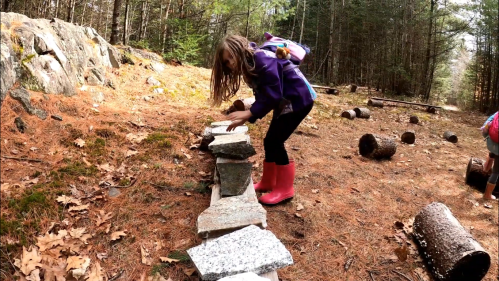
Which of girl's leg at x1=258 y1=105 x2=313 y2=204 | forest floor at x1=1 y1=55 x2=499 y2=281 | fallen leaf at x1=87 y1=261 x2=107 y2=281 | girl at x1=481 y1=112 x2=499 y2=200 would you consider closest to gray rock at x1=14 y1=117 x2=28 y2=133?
forest floor at x1=1 y1=55 x2=499 y2=281

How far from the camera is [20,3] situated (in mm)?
16031

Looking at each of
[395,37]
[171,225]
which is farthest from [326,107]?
[395,37]

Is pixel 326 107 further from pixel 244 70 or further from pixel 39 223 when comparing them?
pixel 39 223

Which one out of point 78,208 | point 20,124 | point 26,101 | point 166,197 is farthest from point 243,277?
point 26,101

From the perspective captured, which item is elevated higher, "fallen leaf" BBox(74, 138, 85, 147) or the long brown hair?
the long brown hair

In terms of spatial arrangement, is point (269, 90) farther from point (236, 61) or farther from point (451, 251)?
point (451, 251)

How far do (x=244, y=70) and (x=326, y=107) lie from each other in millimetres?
8001

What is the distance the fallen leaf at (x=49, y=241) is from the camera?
99.2 inches

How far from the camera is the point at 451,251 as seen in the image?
280cm

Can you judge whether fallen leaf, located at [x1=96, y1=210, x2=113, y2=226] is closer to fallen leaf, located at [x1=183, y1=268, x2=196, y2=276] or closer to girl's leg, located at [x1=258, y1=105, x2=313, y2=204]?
fallen leaf, located at [x1=183, y1=268, x2=196, y2=276]

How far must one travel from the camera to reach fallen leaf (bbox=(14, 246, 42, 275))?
2303 millimetres

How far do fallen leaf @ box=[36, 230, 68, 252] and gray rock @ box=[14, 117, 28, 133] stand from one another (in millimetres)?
1875

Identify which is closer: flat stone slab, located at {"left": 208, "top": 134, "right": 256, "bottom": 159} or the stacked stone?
the stacked stone

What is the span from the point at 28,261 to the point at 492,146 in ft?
19.1
